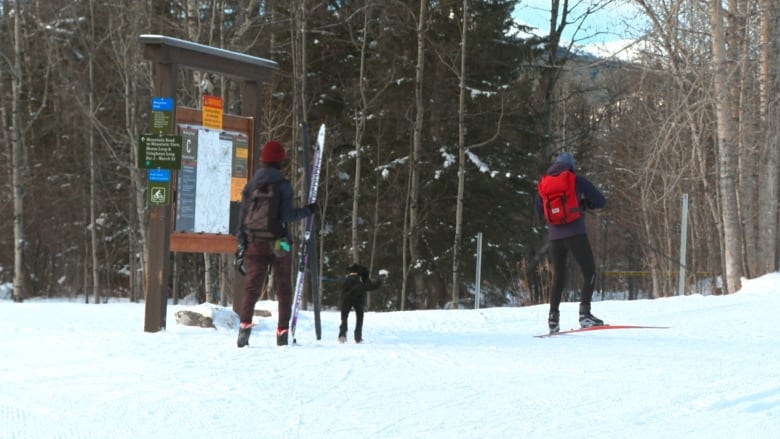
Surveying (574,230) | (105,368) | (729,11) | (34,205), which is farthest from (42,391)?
(34,205)

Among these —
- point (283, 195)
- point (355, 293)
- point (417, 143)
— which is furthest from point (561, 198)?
point (417, 143)

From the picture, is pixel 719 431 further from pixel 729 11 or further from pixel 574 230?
pixel 729 11

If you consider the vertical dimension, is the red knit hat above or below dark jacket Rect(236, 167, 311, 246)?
above

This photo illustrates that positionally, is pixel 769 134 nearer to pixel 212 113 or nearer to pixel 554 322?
pixel 554 322

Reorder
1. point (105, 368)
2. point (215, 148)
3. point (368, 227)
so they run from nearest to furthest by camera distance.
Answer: point (105, 368)
point (215, 148)
point (368, 227)

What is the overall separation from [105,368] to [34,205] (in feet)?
84.0

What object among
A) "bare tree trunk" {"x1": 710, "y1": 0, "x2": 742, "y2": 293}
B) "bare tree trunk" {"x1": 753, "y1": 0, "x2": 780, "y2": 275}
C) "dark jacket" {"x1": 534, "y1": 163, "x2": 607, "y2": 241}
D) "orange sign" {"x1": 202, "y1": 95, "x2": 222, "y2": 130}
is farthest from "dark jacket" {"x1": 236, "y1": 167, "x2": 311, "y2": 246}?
"bare tree trunk" {"x1": 753, "y1": 0, "x2": 780, "y2": 275}

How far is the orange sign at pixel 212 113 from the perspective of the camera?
8.99 metres

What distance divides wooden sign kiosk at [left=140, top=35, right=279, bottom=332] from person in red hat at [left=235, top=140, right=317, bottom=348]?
1.36 m

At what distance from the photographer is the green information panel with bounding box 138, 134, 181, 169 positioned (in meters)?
8.48

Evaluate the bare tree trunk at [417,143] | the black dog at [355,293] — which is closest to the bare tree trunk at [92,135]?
the bare tree trunk at [417,143]

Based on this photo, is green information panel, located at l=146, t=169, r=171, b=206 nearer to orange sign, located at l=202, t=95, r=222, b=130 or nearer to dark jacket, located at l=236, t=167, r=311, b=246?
orange sign, located at l=202, t=95, r=222, b=130

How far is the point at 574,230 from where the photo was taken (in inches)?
339

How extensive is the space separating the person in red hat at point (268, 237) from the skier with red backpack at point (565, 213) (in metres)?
2.60
